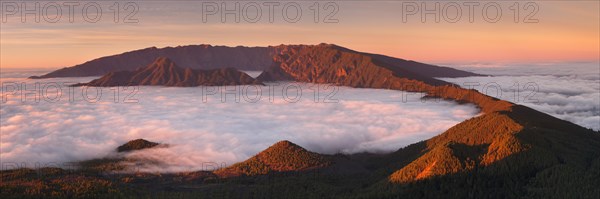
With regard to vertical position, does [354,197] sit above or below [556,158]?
below

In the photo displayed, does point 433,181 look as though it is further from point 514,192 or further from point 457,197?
point 514,192

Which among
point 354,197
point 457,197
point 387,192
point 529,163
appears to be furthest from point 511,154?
point 354,197

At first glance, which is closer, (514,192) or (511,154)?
(514,192)

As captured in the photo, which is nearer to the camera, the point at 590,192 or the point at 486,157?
the point at 590,192

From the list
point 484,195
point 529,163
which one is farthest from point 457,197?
point 529,163

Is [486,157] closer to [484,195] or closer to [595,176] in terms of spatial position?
[484,195]

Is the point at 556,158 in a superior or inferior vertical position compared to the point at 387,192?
superior

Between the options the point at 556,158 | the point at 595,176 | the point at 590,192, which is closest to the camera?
the point at 590,192

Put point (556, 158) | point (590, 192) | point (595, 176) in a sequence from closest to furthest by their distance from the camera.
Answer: point (590, 192), point (595, 176), point (556, 158)
